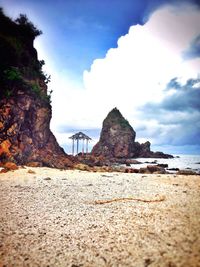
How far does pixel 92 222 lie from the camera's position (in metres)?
4.90

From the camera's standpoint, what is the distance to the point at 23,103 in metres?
21.5

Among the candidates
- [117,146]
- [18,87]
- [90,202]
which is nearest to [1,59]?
[18,87]

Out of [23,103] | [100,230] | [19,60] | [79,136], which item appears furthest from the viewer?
[79,136]

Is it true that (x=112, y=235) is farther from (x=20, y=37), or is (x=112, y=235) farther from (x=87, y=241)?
(x=20, y=37)

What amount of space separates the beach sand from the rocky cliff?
13.1 m

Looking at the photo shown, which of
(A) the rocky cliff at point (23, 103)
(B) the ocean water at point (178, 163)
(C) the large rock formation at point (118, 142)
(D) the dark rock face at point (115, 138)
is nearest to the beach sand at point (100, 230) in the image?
(A) the rocky cliff at point (23, 103)

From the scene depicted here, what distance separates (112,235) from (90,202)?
241cm

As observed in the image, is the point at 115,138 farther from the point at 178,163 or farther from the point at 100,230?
the point at 100,230

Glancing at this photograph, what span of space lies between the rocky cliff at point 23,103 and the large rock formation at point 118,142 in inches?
2136

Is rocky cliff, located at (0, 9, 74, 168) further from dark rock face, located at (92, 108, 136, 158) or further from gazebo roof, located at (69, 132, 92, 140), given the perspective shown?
dark rock face, located at (92, 108, 136, 158)

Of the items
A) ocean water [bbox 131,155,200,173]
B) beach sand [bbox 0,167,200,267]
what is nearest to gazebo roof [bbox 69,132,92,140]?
ocean water [bbox 131,155,200,173]

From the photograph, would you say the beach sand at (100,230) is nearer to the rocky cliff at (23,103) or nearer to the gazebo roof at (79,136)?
the rocky cliff at (23,103)

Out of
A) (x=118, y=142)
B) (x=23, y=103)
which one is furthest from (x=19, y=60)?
(x=118, y=142)

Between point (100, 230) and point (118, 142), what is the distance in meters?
80.3
